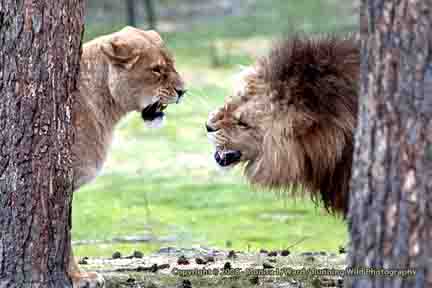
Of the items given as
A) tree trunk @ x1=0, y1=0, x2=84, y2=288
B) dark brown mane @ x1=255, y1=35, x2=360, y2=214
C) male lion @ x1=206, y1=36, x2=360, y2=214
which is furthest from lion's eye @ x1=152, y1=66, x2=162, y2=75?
tree trunk @ x1=0, y1=0, x2=84, y2=288

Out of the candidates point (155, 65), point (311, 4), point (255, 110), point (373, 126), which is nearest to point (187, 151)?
point (155, 65)

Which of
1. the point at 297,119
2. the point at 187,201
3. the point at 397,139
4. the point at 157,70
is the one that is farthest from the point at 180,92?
the point at 187,201

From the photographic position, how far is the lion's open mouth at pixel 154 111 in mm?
6188

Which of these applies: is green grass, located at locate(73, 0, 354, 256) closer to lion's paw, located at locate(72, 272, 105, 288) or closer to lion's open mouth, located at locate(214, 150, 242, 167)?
lion's open mouth, located at locate(214, 150, 242, 167)

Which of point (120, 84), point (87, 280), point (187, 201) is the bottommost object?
point (187, 201)

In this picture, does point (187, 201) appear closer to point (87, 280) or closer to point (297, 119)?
point (87, 280)

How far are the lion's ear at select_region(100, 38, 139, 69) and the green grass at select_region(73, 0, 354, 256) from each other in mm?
531

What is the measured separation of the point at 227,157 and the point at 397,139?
1.83 meters

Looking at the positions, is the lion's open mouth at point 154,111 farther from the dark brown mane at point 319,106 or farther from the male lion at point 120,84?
the dark brown mane at point 319,106

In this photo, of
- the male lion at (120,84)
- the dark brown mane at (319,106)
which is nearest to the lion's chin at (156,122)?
the male lion at (120,84)

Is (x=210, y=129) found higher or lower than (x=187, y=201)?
higher

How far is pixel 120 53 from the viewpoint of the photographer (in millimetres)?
6082

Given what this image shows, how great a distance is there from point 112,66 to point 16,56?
1.33m

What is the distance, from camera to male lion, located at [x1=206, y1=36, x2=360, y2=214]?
502 centimetres
